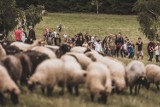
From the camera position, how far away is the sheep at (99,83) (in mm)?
19219

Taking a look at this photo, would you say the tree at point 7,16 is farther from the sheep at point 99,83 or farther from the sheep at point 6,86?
the sheep at point 6,86

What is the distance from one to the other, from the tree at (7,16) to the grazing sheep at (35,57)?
121 ft

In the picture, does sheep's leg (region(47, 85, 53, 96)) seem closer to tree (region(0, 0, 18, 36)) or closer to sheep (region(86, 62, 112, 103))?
sheep (region(86, 62, 112, 103))

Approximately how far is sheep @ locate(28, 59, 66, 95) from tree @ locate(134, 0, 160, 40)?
44069 mm

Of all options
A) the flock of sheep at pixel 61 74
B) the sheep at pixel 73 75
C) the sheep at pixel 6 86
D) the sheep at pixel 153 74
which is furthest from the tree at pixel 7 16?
the sheep at pixel 6 86

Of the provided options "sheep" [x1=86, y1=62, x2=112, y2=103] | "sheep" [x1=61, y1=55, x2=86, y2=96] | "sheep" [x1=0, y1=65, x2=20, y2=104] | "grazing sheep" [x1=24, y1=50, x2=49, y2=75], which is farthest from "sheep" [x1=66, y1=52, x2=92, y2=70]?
"sheep" [x1=0, y1=65, x2=20, y2=104]

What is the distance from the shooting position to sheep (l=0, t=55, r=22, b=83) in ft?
62.0

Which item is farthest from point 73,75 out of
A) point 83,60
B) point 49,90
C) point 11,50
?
point 11,50

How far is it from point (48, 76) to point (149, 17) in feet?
176

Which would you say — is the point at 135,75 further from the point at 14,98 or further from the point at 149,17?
the point at 149,17

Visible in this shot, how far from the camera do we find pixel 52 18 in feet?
308

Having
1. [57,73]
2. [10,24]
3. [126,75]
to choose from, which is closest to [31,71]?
[57,73]

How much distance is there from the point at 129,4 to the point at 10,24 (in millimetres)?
55122

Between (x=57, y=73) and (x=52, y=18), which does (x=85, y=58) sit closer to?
(x=57, y=73)
